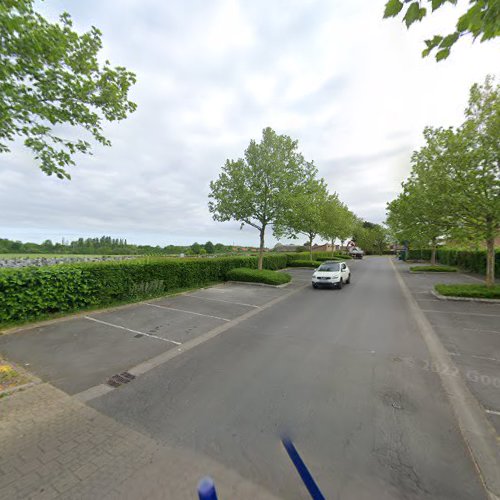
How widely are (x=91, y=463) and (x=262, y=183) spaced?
15320 millimetres

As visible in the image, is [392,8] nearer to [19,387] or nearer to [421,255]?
[19,387]

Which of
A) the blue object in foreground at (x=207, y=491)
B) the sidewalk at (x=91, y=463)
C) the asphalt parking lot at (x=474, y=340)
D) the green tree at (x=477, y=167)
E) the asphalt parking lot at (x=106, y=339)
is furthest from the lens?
the green tree at (x=477, y=167)

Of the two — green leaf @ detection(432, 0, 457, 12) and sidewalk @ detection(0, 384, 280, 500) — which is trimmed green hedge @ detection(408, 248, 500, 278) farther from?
sidewalk @ detection(0, 384, 280, 500)

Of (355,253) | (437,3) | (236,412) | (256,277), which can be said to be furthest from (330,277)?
(355,253)

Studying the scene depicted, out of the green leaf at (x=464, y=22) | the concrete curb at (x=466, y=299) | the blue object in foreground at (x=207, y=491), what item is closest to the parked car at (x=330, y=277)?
the concrete curb at (x=466, y=299)

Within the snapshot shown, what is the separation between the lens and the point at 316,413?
11.1 ft

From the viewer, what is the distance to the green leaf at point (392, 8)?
236 centimetres

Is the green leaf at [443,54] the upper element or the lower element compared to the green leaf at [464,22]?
lower

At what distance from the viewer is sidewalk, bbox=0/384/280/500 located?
225 cm

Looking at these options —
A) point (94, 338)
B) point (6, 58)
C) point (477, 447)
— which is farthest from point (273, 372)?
point (6, 58)

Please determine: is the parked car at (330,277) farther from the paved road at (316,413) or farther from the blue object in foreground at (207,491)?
the blue object in foreground at (207,491)

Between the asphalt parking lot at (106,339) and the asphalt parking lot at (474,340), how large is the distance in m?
5.78

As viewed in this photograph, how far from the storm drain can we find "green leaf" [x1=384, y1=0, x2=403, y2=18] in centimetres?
620

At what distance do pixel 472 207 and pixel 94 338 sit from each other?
14.8 m
